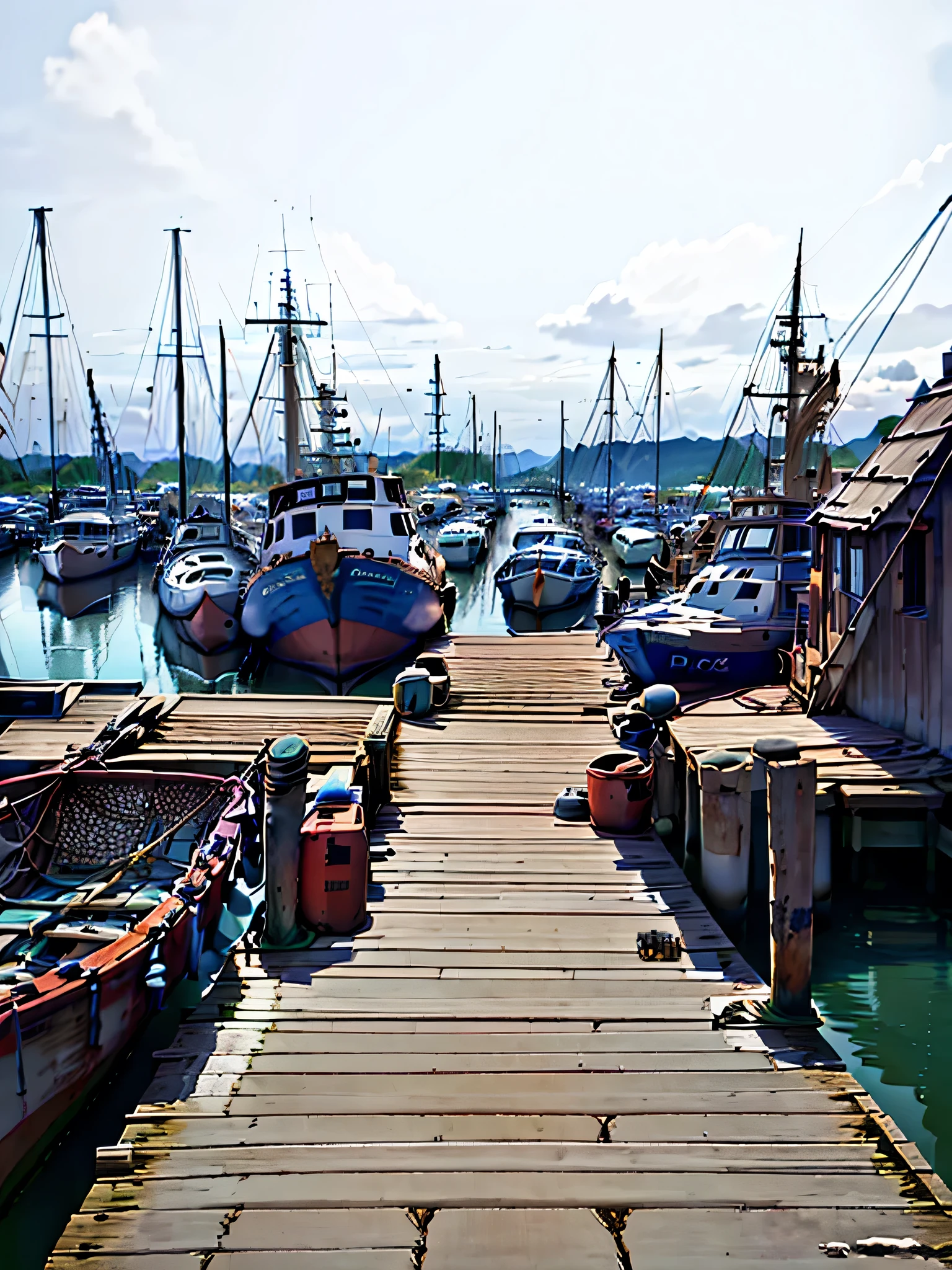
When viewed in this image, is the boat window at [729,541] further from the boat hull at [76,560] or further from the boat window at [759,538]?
the boat hull at [76,560]

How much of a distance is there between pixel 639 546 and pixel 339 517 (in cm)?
2816

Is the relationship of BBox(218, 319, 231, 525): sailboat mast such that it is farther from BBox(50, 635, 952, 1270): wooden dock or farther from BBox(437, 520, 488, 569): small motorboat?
BBox(50, 635, 952, 1270): wooden dock

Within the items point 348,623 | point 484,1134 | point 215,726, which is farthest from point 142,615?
point 484,1134

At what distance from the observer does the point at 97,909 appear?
9047 mm

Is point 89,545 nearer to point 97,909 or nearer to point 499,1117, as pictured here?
point 97,909

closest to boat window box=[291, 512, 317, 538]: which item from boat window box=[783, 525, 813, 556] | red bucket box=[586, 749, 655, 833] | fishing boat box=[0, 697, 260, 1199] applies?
fishing boat box=[0, 697, 260, 1199]

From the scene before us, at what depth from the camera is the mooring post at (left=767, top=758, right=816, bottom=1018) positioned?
22.0 feet

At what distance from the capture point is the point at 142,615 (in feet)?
121

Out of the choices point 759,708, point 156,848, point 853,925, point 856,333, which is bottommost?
point 853,925

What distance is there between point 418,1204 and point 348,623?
1661 centimetres

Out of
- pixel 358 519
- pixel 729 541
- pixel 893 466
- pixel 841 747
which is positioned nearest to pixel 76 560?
pixel 358 519

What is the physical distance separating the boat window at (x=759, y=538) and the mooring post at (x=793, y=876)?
1251 cm

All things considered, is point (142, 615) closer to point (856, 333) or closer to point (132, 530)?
point (132, 530)

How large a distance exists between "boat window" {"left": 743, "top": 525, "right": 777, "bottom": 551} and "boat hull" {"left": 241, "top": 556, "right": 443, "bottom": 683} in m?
7.01
